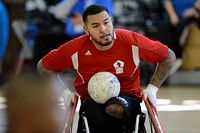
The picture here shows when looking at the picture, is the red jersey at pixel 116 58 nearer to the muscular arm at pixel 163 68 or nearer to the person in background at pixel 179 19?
the muscular arm at pixel 163 68

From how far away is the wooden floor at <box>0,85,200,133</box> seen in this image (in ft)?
18.1

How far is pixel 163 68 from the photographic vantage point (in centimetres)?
383

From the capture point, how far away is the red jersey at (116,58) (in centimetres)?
367

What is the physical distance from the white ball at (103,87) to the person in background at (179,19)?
15.5 feet

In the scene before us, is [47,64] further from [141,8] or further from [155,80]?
[141,8]

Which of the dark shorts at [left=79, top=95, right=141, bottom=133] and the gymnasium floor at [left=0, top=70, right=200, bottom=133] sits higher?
the dark shorts at [left=79, top=95, right=141, bottom=133]

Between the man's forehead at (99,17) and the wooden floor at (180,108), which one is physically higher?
Result: the man's forehead at (99,17)

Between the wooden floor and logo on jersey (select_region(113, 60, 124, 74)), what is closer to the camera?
logo on jersey (select_region(113, 60, 124, 74))

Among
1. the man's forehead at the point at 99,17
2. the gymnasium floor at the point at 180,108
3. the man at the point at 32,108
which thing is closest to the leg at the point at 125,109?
the man's forehead at the point at 99,17

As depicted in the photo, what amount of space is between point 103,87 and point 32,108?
1.65 m

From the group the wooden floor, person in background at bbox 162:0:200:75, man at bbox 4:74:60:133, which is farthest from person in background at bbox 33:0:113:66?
man at bbox 4:74:60:133

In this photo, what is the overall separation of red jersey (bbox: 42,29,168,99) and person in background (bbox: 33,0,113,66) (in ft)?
7.71

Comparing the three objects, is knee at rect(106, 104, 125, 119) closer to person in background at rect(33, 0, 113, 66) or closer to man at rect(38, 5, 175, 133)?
man at rect(38, 5, 175, 133)

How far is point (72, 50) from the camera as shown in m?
3.71
